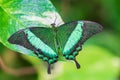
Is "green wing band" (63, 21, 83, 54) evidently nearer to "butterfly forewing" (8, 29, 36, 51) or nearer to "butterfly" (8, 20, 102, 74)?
"butterfly" (8, 20, 102, 74)

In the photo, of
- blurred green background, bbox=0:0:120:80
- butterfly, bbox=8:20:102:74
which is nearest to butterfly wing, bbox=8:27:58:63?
butterfly, bbox=8:20:102:74

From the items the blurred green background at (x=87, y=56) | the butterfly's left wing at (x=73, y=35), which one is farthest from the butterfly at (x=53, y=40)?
→ the blurred green background at (x=87, y=56)

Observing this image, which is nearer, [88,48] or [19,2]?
[19,2]

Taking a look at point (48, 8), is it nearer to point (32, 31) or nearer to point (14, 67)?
point (32, 31)

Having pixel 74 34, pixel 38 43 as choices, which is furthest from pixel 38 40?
pixel 74 34

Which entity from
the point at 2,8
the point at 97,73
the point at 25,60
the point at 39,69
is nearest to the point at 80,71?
the point at 97,73

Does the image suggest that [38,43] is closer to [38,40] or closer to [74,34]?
[38,40]

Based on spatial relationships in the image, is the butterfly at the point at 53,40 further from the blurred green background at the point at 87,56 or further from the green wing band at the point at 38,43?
the blurred green background at the point at 87,56
